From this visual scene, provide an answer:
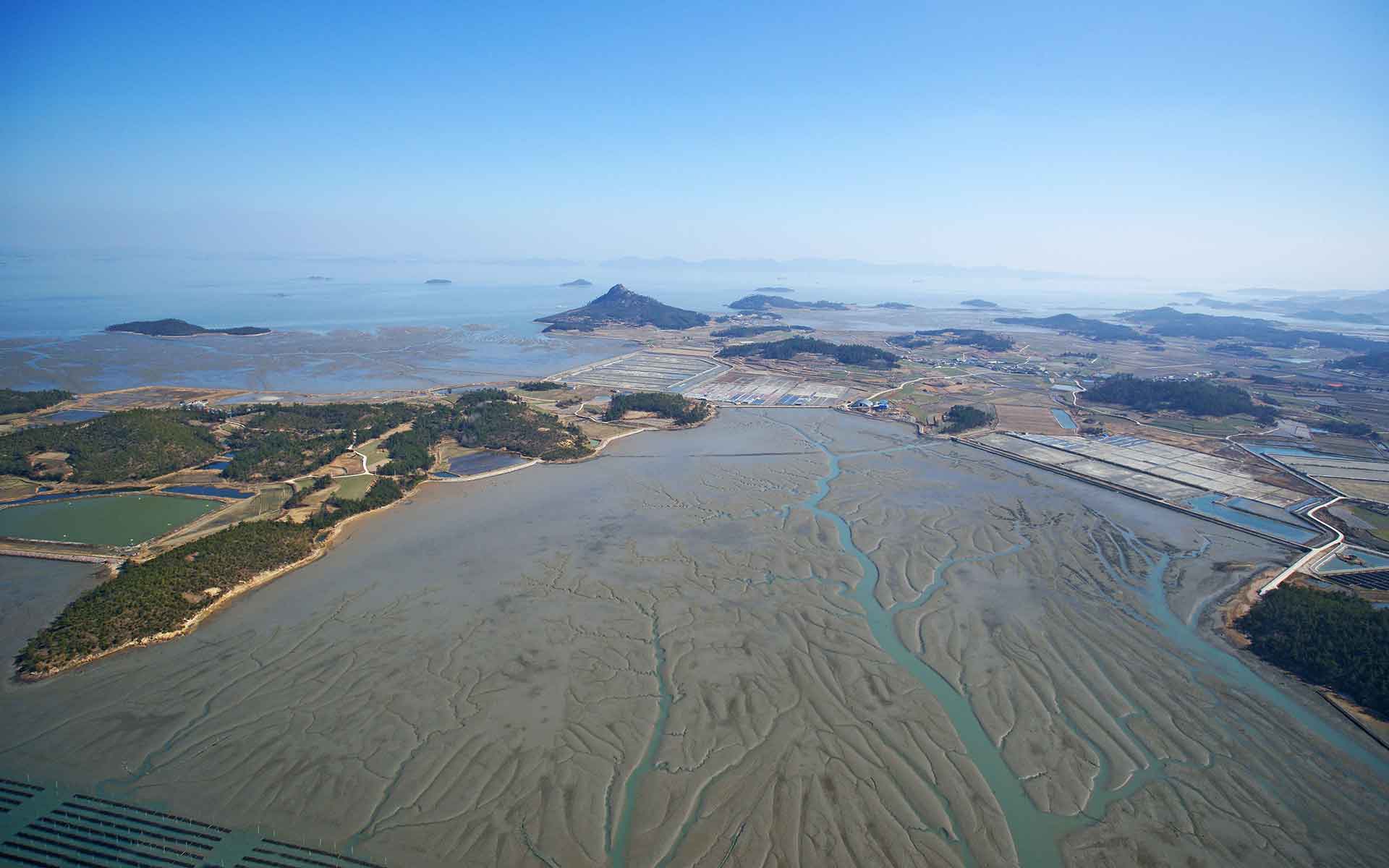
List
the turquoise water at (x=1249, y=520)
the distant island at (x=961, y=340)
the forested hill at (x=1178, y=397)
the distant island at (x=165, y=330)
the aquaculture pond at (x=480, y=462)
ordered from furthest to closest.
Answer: the distant island at (x=961, y=340)
the distant island at (x=165, y=330)
the forested hill at (x=1178, y=397)
the aquaculture pond at (x=480, y=462)
the turquoise water at (x=1249, y=520)

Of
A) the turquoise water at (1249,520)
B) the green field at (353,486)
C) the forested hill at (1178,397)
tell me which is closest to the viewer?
the turquoise water at (1249,520)

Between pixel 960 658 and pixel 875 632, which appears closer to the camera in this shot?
pixel 960 658

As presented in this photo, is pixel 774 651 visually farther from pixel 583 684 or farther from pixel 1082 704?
pixel 1082 704

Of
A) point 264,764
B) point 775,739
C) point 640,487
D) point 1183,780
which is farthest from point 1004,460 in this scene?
point 264,764

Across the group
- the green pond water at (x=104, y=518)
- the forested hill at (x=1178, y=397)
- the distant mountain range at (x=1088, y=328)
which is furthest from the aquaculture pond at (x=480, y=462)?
the distant mountain range at (x=1088, y=328)

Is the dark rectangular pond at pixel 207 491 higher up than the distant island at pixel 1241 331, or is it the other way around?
the distant island at pixel 1241 331

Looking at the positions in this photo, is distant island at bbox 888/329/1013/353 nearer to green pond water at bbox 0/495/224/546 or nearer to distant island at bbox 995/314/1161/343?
distant island at bbox 995/314/1161/343

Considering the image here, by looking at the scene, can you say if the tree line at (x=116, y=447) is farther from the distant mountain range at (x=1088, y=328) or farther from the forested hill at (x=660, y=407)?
the distant mountain range at (x=1088, y=328)
